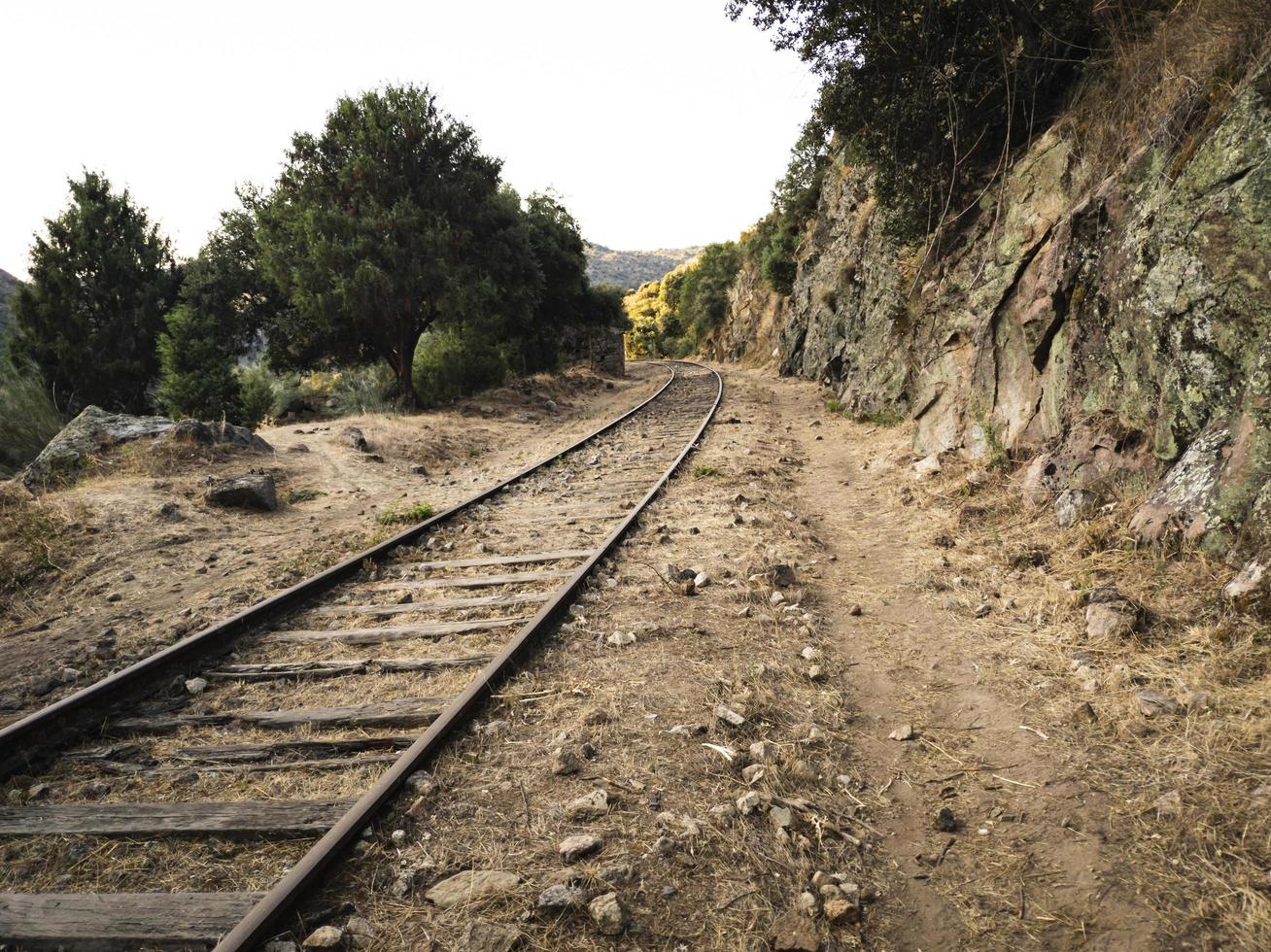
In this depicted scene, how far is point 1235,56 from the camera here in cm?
479

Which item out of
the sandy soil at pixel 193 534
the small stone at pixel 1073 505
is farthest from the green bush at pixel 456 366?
the small stone at pixel 1073 505

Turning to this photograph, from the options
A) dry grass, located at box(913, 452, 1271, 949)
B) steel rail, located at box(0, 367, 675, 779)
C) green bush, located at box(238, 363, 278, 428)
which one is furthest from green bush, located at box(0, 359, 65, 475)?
dry grass, located at box(913, 452, 1271, 949)

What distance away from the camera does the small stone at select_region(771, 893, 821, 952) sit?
87.0 inches

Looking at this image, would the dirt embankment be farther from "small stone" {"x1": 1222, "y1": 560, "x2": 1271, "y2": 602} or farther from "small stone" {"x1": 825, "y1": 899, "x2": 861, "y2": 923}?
"small stone" {"x1": 1222, "y1": 560, "x2": 1271, "y2": 602}

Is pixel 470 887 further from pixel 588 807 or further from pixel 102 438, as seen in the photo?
pixel 102 438

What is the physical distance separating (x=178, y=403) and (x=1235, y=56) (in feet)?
59.6

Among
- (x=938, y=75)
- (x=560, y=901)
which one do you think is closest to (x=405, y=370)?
(x=938, y=75)

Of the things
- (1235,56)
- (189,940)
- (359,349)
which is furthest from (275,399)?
(1235,56)

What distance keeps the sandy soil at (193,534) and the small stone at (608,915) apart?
3922 millimetres

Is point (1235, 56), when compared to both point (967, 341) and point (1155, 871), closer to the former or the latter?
point (967, 341)

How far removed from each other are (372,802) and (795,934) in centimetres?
171

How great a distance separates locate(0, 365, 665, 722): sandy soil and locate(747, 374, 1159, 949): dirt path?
15.9ft

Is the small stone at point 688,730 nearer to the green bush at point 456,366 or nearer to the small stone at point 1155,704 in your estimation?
the small stone at point 1155,704

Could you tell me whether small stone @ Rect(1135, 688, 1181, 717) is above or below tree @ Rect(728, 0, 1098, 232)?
below
